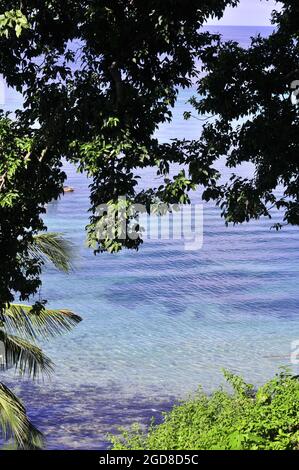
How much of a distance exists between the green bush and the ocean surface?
9.52 meters

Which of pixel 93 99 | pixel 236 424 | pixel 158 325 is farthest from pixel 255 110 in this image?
pixel 158 325

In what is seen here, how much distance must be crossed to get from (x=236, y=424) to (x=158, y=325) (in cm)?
1860

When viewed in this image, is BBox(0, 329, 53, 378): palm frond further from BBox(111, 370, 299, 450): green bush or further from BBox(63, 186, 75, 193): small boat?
A: BBox(63, 186, 75, 193): small boat

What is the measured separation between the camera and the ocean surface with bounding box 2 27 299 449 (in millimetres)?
20922

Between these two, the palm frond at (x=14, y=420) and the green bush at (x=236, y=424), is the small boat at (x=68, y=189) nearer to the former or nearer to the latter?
the palm frond at (x=14, y=420)

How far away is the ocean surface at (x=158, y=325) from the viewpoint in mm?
20922

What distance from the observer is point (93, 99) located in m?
10.5

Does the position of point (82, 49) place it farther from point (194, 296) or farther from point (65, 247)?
point (194, 296)

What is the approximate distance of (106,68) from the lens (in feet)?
35.2

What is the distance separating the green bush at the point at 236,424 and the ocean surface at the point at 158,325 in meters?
9.52

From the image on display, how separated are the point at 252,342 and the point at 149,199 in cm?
1534

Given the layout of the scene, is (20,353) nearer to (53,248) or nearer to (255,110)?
(53,248)

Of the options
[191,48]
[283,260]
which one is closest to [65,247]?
[191,48]
